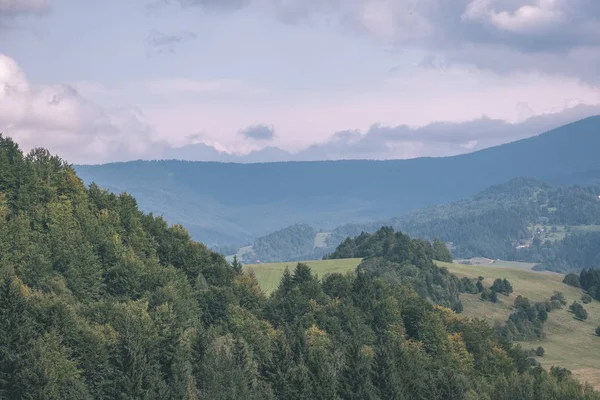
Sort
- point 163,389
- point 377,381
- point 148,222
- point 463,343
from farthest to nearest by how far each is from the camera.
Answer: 1. point 148,222
2. point 463,343
3. point 377,381
4. point 163,389

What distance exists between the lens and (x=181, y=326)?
410ft

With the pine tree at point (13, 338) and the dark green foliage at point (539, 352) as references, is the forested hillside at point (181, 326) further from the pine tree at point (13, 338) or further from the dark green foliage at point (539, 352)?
the dark green foliage at point (539, 352)

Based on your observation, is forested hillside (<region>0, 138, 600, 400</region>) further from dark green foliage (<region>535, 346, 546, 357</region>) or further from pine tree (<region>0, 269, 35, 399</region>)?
dark green foliage (<region>535, 346, 546, 357</region>)

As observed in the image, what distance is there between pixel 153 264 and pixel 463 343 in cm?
4898

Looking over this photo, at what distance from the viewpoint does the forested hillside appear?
98438 millimetres

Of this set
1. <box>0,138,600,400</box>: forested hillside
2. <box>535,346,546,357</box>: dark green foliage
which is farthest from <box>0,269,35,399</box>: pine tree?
<box>535,346,546,357</box>: dark green foliage

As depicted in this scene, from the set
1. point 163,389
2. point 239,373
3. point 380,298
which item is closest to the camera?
point 163,389

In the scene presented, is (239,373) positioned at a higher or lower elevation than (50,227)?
lower

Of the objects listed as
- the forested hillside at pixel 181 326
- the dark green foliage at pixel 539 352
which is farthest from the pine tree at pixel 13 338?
the dark green foliage at pixel 539 352

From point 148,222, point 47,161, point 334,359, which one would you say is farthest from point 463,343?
point 47,161

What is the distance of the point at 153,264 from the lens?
489 feet

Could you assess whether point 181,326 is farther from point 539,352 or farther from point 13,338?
point 539,352

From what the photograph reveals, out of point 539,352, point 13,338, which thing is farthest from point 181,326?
point 539,352

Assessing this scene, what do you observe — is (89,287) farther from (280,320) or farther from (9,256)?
(280,320)
